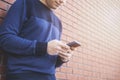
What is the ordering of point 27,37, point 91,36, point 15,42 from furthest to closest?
1. point 91,36
2. point 27,37
3. point 15,42

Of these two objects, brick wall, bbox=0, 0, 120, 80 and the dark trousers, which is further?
brick wall, bbox=0, 0, 120, 80

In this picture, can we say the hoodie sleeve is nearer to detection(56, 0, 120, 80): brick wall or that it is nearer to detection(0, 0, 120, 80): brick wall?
detection(0, 0, 120, 80): brick wall

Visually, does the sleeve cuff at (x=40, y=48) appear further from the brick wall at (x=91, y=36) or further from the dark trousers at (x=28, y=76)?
the brick wall at (x=91, y=36)

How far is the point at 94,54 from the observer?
397cm

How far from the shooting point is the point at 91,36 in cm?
389

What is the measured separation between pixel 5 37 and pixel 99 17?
9.47ft

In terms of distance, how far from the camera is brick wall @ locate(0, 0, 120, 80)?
124 inches

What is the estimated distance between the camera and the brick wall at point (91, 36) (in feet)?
10.3

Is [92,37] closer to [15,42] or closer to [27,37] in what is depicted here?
[27,37]

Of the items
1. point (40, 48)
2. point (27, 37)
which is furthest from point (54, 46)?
point (27, 37)

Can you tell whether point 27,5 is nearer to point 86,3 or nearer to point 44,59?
point 44,59

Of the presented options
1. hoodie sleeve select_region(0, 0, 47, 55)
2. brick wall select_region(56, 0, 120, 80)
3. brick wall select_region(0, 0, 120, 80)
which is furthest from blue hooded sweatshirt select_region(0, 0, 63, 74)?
brick wall select_region(56, 0, 120, 80)

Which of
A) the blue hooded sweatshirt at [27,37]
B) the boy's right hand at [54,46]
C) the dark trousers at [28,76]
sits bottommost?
the dark trousers at [28,76]

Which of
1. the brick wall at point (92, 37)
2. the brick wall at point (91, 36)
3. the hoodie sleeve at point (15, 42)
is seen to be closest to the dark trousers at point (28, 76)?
the hoodie sleeve at point (15, 42)
